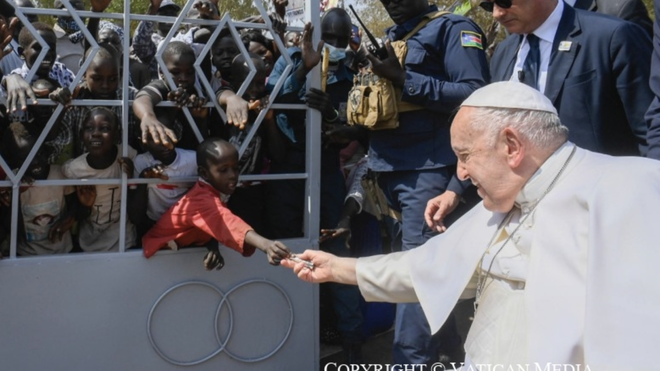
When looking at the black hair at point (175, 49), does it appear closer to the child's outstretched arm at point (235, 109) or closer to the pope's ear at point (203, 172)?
the child's outstretched arm at point (235, 109)

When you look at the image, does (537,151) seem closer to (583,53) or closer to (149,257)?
(583,53)

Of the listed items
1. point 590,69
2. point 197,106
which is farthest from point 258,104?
point 590,69

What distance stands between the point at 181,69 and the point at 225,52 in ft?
1.40

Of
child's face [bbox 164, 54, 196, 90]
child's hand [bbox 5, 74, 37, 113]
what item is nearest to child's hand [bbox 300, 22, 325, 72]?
child's face [bbox 164, 54, 196, 90]

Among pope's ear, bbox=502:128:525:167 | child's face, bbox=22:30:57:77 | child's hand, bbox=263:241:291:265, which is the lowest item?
child's hand, bbox=263:241:291:265

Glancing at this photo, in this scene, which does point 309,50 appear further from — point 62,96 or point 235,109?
point 62,96

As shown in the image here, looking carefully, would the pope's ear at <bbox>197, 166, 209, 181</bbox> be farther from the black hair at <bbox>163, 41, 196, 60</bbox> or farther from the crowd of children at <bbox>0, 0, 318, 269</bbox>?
the black hair at <bbox>163, 41, 196, 60</bbox>

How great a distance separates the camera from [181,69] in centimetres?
325

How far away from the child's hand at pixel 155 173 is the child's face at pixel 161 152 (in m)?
0.04

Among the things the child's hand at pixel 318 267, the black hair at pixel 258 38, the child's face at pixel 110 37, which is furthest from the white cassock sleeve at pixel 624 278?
the child's face at pixel 110 37

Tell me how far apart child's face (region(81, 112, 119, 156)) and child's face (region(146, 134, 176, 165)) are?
0.57ft

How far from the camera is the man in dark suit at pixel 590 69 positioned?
9.17ft

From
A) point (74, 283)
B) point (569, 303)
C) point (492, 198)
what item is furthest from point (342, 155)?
point (569, 303)

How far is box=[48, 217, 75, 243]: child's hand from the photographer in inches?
122
